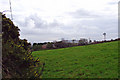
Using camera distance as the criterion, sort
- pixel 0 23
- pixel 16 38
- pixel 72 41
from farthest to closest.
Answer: pixel 72 41
pixel 16 38
pixel 0 23

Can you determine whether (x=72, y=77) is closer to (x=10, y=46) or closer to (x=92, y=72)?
(x=92, y=72)

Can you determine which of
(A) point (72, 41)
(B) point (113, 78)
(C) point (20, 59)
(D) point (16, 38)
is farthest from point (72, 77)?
(A) point (72, 41)

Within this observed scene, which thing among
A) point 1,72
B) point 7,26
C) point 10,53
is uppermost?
point 7,26

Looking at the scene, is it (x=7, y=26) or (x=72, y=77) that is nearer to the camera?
(x=7, y=26)

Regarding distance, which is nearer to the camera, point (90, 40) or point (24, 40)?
point (24, 40)

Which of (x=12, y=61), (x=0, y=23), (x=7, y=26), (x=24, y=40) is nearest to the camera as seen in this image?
(x=12, y=61)

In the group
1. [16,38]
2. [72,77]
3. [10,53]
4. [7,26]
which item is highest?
[7,26]

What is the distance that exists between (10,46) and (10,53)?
0.25 m

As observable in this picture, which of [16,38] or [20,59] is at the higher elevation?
[16,38]

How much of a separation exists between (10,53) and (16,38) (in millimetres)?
1909

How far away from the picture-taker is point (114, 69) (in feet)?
36.9

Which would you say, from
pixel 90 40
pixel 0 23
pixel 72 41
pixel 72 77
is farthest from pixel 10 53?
pixel 90 40

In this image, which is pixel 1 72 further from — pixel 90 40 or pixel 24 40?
pixel 90 40

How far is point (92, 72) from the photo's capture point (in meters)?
10.7
